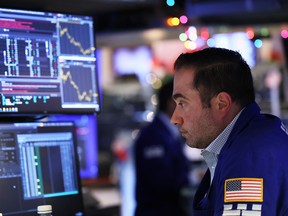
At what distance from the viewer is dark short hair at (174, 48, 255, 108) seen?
2881 mm

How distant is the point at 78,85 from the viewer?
136 inches

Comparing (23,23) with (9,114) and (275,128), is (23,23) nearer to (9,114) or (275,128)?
(9,114)

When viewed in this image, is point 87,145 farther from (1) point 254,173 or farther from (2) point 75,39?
(1) point 254,173

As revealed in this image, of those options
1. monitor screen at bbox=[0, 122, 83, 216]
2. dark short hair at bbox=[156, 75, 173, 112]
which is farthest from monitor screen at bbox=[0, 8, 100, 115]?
dark short hair at bbox=[156, 75, 173, 112]

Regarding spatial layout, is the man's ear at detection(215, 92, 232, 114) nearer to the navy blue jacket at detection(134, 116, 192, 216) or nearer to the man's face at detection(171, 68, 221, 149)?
the man's face at detection(171, 68, 221, 149)

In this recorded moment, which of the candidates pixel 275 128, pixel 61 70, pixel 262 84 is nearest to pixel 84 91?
pixel 61 70

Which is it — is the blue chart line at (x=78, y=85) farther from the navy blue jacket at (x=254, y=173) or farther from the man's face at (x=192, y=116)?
the navy blue jacket at (x=254, y=173)

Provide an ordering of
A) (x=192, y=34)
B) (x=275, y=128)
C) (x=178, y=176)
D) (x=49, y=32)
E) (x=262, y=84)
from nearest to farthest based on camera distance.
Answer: (x=275, y=128) → (x=49, y=32) → (x=178, y=176) → (x=192, y=34) → (x=262, y=84)

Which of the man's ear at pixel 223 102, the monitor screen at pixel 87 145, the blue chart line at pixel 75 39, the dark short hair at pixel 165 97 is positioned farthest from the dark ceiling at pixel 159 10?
the man's ear at pixel 223 102

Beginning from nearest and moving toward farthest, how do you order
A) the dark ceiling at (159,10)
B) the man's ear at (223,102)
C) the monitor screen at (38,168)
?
the man's ear at (223,102)
the monitor screen at (38,168)
the dark ceiling at (159,10)

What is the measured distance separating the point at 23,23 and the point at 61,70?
1.04 ft

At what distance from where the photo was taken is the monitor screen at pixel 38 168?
3123mm

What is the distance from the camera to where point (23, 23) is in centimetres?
324

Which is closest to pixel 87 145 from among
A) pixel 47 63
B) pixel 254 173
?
pixel 47 63
